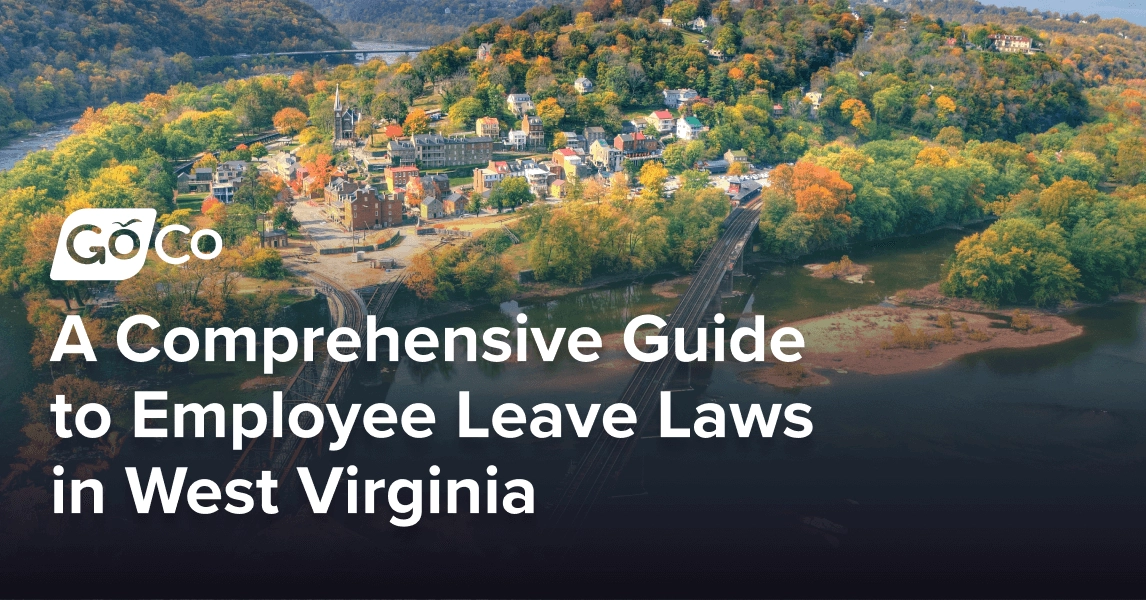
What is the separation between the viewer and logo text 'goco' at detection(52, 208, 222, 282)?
66.3 feet

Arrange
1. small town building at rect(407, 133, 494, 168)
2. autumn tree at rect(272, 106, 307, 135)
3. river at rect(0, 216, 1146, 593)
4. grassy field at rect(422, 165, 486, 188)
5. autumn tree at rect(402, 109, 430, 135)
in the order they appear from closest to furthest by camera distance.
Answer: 1. river at rect(0, 216, 1146, 593)
2. grassy field at rect(422, 165, 486, 188)
3. small town building at rect(407, 133, 494, 168)
4. autumn tree at rect(402, 109, 430, 135)
5. autumn tree at rect(272, 106, 307, 135)

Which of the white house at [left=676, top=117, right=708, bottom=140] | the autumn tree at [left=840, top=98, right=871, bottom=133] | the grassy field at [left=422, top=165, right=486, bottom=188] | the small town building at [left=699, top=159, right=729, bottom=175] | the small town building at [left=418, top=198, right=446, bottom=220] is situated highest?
the autumn tree at [left=840, top=98, right=871, bottom=133]

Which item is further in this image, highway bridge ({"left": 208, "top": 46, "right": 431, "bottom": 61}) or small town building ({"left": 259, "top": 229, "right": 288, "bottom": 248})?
highway bridge ({"left": 208, "top": 46, "right": 431, "bottom": 61})

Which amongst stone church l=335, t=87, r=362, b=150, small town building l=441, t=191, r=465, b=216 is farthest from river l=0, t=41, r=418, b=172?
small town building l=441, t=191, r=465, b=216

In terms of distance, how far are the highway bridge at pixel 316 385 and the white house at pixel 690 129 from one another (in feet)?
50.2

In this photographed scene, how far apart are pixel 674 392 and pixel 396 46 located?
60.8 metres

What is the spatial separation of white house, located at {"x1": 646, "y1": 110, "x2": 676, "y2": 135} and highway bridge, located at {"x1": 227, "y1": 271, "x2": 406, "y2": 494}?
50.4 ft

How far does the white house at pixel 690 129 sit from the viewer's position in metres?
34.1

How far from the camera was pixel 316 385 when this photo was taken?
15914 millimetres

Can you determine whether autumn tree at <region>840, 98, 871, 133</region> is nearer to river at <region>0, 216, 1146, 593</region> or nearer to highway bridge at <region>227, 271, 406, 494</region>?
river at <region>0, 216, 1146, 593</region>

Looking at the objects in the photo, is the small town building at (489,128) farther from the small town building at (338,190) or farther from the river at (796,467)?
the river at (796,467)

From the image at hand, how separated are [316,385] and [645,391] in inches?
205

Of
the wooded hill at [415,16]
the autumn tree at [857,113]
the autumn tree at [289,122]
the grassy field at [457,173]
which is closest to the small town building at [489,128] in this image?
the grassy field at [457,173]

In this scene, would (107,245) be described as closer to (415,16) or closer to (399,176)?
(399,176)
